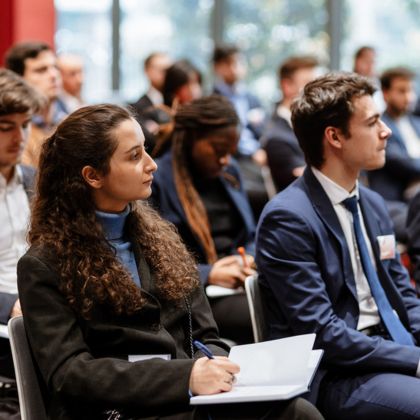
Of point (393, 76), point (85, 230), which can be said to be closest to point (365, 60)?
point (393, 76)

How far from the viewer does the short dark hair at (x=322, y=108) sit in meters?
2.62

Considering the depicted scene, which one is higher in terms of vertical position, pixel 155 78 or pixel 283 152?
pixel 155 78

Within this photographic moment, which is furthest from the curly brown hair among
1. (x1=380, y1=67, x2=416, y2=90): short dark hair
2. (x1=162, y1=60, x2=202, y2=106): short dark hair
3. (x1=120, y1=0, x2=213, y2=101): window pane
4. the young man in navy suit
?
(x1=120, y1=0, x2=213, y2=101): window pane

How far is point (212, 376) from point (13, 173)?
146 centimetres

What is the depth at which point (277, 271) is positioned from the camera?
7.99 feet

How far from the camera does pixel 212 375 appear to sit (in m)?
1.89

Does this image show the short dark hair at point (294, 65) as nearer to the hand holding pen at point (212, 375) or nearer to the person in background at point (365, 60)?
the person in background at point (365, 60)

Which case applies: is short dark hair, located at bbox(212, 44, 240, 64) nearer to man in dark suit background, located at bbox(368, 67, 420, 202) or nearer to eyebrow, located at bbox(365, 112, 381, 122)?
man in dark suit background, located at bbox(368, 67, 420, 202)

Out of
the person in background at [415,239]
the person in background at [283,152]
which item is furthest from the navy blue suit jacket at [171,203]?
the person in background at [283,152]

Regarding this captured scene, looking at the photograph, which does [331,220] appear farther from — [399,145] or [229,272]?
[399,145]

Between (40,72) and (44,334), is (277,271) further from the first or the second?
(40,72)

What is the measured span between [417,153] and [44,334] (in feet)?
13.6

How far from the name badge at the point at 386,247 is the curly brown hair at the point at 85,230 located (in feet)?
2.45

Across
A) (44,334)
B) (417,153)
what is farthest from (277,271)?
(417,153)
